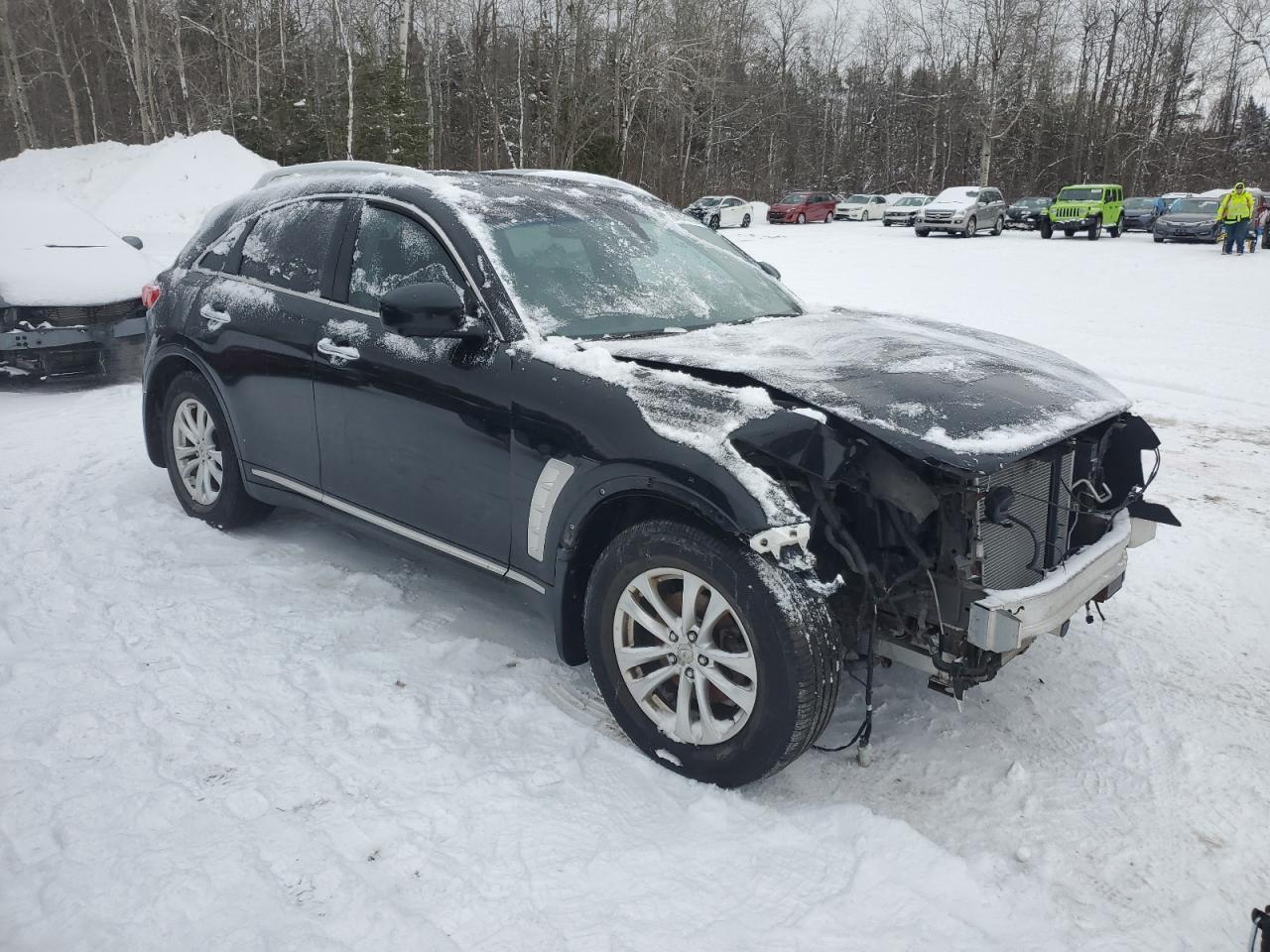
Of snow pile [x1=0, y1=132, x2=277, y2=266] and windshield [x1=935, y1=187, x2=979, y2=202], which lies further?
windshield [x1=935, y1=187, x2=979, y2=202]

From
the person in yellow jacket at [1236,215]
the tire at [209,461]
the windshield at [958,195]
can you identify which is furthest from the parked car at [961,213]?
the tire at [209,461]

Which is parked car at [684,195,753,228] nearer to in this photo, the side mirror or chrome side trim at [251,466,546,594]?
chrome side trim at [251,466,546,594]

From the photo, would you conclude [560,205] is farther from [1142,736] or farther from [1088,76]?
[1088,76]

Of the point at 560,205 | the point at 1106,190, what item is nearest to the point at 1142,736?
the point at 560,205

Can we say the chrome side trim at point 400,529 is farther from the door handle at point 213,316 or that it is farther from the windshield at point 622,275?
the windshield at point 622,275

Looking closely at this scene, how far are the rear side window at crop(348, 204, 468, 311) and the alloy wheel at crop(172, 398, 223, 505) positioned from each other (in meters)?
1.35

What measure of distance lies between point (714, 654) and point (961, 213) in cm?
3086

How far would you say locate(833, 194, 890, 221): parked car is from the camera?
4434 cm

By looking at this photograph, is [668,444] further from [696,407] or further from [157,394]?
[157,394]

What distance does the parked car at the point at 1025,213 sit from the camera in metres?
34.7

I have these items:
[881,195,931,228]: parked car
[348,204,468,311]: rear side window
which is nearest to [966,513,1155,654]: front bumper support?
[348,204,468,311]: rear side window

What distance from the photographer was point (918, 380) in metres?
3.02

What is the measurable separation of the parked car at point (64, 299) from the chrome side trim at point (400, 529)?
481 centimetres

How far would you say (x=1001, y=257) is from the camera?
72.4ft
